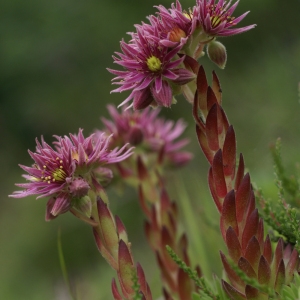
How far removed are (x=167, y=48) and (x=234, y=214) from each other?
0.32 meters

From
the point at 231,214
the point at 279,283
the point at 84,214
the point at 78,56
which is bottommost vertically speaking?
the point at 279,283

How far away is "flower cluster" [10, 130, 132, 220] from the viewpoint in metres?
0.82

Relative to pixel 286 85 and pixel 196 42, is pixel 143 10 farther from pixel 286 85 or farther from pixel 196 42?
pixel 196 42

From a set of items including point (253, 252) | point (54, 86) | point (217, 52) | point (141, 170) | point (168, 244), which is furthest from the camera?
point (54, 86)

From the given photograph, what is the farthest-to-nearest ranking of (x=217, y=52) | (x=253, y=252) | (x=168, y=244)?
1. (x=168, y=244)
2. (x=217, y=52)
3. (x=253, y=252)

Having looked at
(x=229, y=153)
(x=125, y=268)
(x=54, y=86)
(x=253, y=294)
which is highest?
(x=54, y=86)

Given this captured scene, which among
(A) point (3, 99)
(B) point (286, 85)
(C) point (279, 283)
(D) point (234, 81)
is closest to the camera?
(C) point (279, 283)

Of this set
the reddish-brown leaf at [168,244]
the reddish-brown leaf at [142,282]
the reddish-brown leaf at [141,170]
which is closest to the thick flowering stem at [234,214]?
the reddish-brown leaf at [142,282]

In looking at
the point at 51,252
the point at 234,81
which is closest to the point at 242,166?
the point at 234,81

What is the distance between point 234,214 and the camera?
791mm

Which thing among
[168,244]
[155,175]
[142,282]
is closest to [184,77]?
[142,282]

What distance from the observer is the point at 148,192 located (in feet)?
4.39

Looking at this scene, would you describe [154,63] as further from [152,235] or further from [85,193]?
[152,235]

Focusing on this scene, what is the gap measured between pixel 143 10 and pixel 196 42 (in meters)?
5.39
